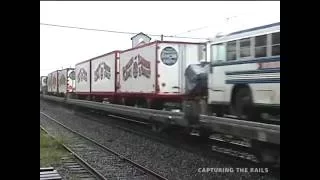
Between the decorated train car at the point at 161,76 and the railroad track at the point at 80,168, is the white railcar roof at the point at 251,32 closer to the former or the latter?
the decorated train car at the point at 161,76

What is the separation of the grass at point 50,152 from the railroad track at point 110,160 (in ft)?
0.76

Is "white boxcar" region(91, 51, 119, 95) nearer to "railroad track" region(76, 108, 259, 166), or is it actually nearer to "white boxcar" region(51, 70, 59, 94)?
"railroad track" region(76, 108, 259, 166)

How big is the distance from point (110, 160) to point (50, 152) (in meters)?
1.99

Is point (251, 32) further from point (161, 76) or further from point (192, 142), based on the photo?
point (161, 76)

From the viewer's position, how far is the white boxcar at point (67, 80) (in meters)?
6.96

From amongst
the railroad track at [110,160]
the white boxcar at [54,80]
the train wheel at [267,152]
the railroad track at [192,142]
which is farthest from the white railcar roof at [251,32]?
the white boxcar at [54,80]

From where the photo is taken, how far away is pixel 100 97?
1100 cm

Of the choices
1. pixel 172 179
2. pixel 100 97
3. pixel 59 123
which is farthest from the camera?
pixel 59 123

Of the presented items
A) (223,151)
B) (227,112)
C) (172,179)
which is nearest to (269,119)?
(223,151)

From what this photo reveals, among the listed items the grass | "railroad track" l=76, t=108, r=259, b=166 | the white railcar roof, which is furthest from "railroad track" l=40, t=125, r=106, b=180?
the white railcar roof

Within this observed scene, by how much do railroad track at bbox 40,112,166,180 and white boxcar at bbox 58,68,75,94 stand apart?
1323 mm

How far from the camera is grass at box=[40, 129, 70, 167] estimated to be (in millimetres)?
8378
